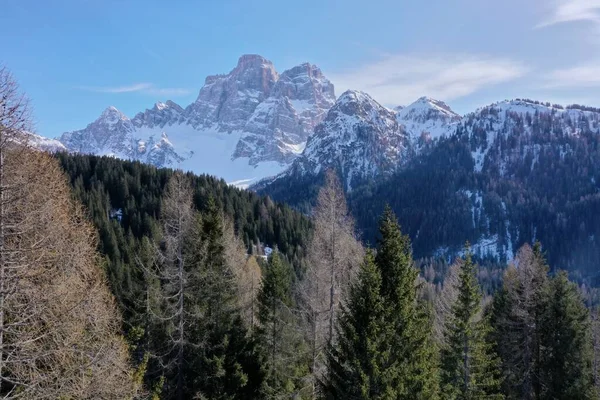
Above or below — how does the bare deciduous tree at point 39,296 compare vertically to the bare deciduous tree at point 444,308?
above

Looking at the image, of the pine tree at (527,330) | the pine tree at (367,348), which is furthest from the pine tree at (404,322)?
the pine tree at (527,330)

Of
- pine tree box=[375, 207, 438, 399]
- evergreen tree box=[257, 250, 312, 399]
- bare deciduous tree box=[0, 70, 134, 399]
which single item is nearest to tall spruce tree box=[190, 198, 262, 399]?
evergreen tree box=[257, 250, 312, 399]

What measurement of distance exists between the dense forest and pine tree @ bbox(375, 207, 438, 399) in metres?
0.05

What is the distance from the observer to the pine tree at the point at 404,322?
15.7 m

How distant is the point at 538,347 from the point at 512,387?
4.13 metres

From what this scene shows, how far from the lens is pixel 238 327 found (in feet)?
76.4

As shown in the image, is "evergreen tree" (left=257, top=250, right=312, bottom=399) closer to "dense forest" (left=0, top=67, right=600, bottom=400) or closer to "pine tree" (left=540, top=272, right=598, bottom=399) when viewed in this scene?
"dense forest" (left=0, top=67, right=600, bottom=400)

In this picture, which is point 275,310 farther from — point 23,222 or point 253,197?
point 253,197

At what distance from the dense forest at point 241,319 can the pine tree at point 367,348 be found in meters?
0.06

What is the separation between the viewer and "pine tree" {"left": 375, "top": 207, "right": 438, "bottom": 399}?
15664 millimetres

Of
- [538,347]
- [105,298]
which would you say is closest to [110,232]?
[105,298]

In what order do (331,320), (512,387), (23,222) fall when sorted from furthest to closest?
(512,387) → (331,320) → (23,222)

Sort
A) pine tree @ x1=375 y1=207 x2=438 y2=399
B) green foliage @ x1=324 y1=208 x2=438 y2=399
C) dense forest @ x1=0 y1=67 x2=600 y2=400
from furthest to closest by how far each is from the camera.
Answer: pine tree @ x1=375 y1=207 x2=438 y2=399 → green foliage @ x1=324 y1=208 x2=438 y2=399 → dense forest @ x1=0 y1=67 x2=600 y2=400

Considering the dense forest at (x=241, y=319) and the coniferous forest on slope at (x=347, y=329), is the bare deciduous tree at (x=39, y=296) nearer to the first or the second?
the dense forest at (x=241, y=319)
